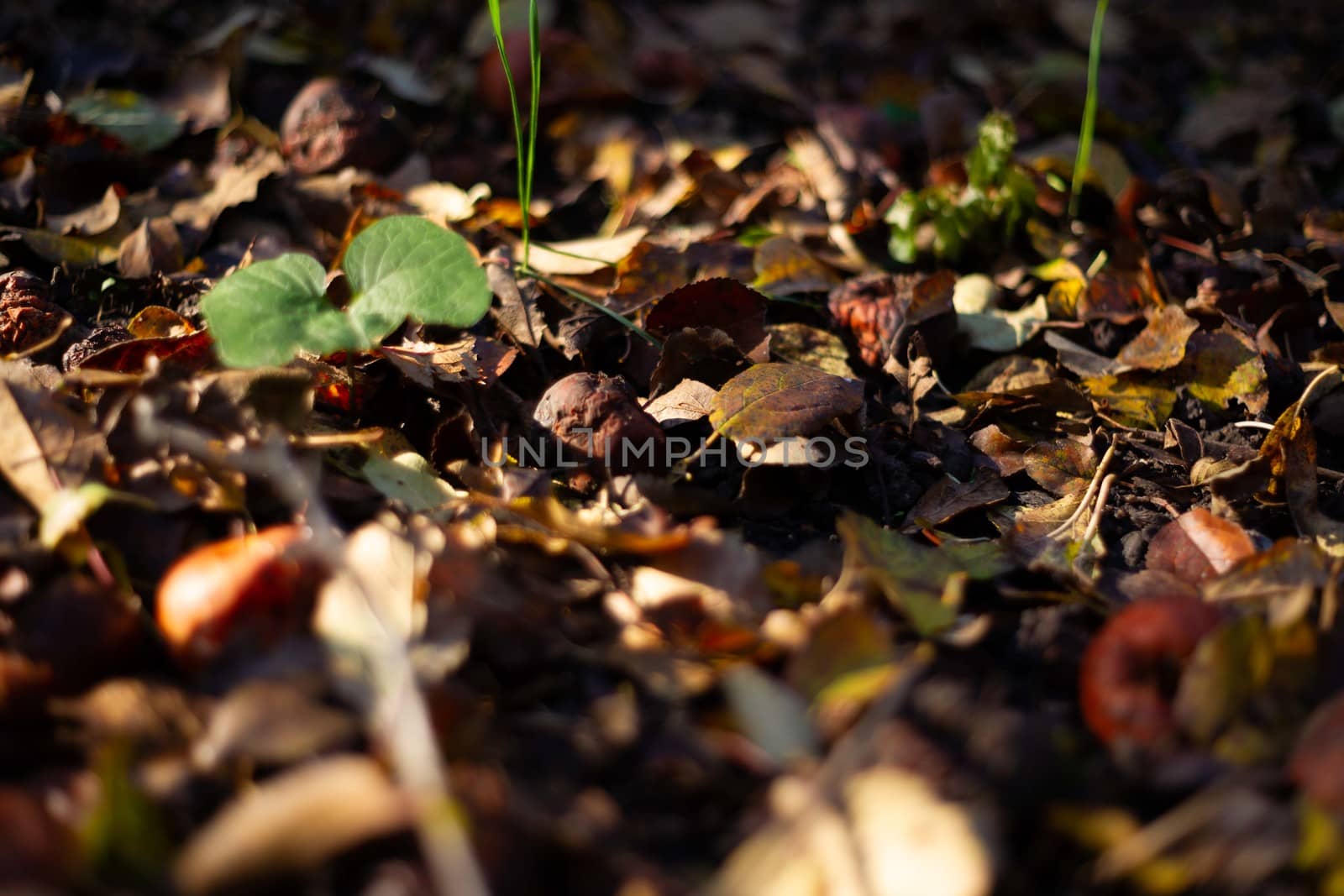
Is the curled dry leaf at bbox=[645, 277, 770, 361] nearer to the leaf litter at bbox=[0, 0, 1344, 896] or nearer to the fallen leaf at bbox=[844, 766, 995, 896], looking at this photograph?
the leaf litter at bbox=[0, 0, 1344, 896]

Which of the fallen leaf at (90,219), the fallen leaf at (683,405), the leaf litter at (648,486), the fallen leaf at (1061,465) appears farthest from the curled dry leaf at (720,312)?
the fallen leaf at (90,219)

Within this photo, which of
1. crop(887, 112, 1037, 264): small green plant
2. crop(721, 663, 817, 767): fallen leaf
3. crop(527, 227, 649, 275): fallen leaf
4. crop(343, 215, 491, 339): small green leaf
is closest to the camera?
crop(721, 663, 817, 767): fallen leaf

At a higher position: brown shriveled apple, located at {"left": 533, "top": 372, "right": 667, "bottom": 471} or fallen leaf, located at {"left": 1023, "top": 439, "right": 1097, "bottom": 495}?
brown shriveled apple, located at {"left": 533, "top": 372, "right": 667, "bottom": 471}

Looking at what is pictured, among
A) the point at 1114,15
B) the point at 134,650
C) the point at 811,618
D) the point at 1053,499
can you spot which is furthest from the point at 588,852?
the point at 1114,15

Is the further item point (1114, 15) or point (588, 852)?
point (1114, 15)

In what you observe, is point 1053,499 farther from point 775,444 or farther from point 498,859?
point 498,859

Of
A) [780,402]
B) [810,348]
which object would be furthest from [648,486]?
[810,348]

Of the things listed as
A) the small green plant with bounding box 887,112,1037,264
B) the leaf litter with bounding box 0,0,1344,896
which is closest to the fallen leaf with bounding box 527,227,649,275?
the leaf litter with bounding box 0,0,1344,896
